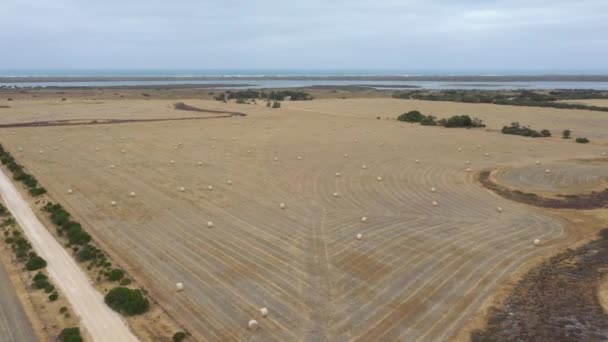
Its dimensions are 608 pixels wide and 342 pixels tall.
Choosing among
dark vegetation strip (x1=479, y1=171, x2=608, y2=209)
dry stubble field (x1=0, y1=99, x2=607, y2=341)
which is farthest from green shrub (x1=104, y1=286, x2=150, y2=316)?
dark vegetation strip (x1=479, y1=171, x2=608, y2=209)

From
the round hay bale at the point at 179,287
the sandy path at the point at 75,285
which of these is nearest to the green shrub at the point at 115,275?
the sandy path at the point at 75,285

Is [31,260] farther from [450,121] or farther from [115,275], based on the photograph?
[450,121]

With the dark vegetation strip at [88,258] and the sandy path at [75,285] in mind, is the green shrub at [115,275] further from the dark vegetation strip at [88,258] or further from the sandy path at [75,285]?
the sandy path at [75,285]

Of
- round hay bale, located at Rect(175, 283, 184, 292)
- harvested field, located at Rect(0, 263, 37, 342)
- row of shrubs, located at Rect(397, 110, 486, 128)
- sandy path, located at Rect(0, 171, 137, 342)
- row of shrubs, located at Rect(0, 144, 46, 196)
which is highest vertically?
row of shrubs, located at Rect(397, 110, 486, 128)

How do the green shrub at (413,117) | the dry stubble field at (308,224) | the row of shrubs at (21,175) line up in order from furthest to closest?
the green shrub at (413,117) → the row of shrubs at (21,175) → the dry stubble field at (308,224)

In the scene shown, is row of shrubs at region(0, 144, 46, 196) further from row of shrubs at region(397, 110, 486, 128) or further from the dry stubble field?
row of shrubs at region(397, 110, 486, 128)
